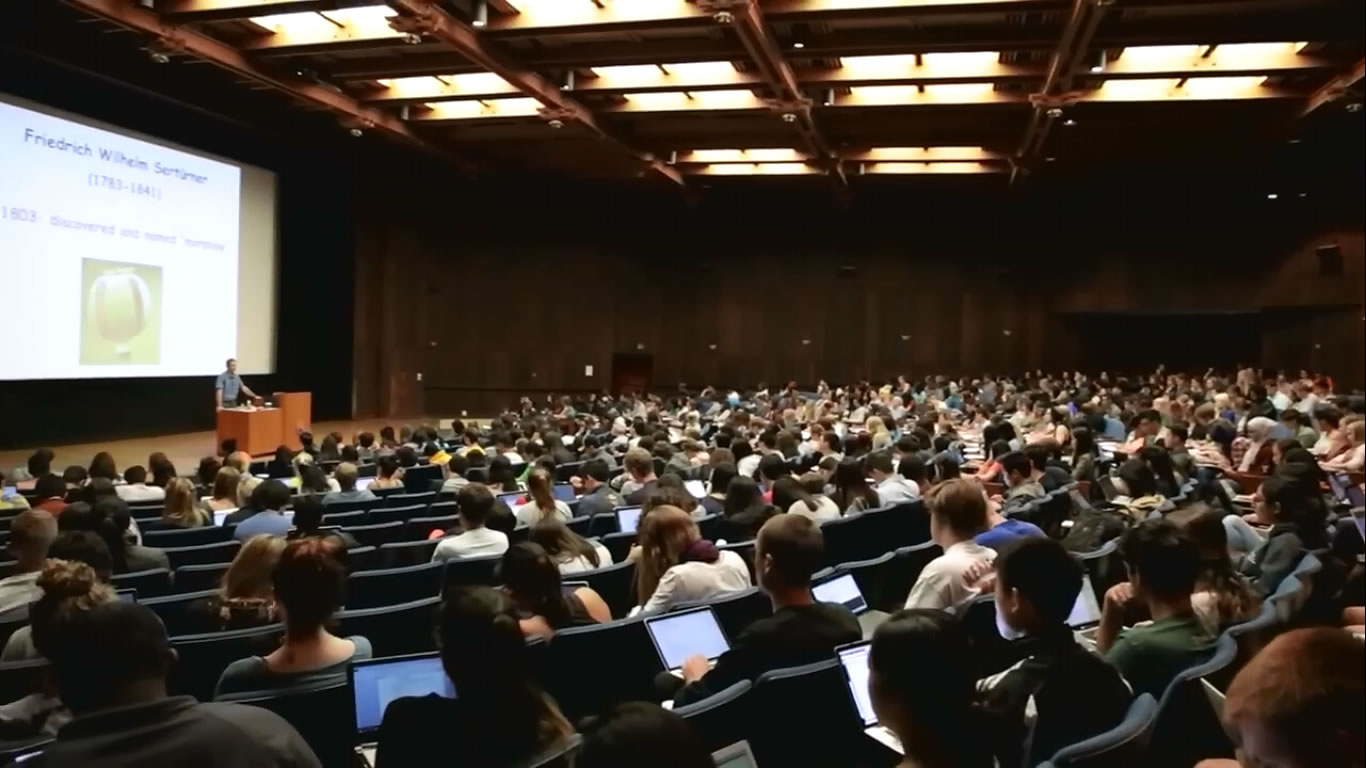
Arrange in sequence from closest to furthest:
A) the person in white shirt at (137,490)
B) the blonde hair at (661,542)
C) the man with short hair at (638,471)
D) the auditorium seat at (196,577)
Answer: the blonde hair at (661,542) < the auditorium seat at (196,577) < the man with short hair at (638,471) < the person in white shirt at (137,490)

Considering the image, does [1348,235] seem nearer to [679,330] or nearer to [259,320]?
[679,330]

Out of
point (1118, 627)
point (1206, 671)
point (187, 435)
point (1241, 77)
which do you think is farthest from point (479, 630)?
point (187, 435)

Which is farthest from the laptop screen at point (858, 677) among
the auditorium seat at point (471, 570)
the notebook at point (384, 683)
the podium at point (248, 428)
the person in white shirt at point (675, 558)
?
the podium at point (248, 428)

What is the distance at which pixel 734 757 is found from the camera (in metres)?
1.89

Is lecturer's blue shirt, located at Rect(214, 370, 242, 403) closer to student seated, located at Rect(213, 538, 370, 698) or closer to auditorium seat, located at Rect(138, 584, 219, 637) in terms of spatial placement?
auditorium seat, located at Rect(138, 584, 219, 637)

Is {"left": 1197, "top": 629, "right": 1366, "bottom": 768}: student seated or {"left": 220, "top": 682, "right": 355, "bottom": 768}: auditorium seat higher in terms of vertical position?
{"left": 1197, "top": 629, "right": 1366, "bottom": 768}: student seated

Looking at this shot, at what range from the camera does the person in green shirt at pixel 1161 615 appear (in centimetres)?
291

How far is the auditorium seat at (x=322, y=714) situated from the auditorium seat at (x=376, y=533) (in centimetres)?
347

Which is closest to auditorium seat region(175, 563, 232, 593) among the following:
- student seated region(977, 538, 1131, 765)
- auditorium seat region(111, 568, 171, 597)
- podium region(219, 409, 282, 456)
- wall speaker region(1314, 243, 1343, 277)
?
auditorium seat region(111, 568, 171, 597)

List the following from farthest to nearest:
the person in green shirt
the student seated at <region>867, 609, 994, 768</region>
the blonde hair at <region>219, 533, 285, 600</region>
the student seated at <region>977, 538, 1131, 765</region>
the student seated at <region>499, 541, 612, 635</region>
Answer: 1. the blonde hair at <region>219, 533, 285, 600</region>
2. the student seated at <region>499, 541, 612, 635</region>
3. the person in green shirt
4. the student seated at <region>977, 538, 1131, 765</region>
5. the student seated at <region>867, 609, 994, 768</region>

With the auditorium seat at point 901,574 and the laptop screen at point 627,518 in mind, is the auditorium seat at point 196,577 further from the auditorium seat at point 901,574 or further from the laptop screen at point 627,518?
the auditorium seat at point 901,574

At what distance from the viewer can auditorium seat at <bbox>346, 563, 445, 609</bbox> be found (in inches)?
180

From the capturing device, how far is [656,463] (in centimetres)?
834

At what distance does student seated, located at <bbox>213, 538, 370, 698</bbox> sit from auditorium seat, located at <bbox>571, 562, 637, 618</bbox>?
5.39ft
